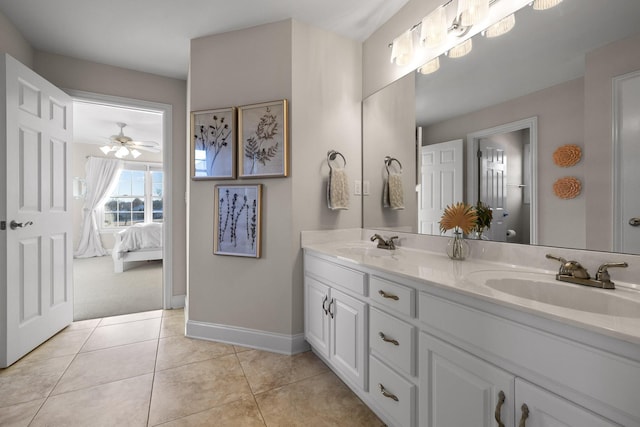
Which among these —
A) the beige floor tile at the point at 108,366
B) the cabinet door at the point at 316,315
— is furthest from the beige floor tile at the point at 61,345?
the cabinet door at the point at 316,315

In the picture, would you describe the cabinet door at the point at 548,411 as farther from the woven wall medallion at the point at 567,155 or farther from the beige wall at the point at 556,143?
the woven wall medallion at the point at 567,155

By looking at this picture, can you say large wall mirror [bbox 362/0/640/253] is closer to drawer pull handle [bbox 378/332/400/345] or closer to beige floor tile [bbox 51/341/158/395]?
drawer pull handle [bbox 378/332/400/345]

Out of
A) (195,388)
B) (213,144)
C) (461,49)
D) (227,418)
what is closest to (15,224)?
(213,144)

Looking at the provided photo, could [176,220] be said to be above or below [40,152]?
below

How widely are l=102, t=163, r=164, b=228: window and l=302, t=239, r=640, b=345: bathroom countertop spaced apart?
616 centimetres

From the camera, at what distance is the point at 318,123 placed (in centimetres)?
219

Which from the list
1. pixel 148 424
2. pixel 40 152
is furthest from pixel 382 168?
pixel 40 152

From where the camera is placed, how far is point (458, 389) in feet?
3.25

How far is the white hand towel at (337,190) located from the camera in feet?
7.07

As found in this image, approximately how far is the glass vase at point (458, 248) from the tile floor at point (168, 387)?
947 millimetres

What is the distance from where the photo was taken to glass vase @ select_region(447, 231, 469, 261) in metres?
1.54

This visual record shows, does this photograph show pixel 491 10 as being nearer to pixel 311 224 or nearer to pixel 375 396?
pixel 311 224

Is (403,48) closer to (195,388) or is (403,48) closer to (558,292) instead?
(558,292)

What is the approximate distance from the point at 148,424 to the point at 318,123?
6.81 feet
